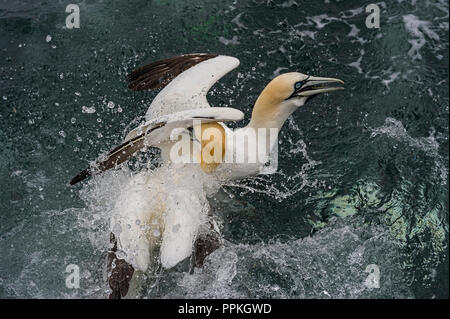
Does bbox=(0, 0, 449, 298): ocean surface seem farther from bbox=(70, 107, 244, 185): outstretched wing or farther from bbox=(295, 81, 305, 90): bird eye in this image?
bbox=(295, 81, 305, 90): bird eye

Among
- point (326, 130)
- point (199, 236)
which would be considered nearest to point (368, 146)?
point (326, 130)

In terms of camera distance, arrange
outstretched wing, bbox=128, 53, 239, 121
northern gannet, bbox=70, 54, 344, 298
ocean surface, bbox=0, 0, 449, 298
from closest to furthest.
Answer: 1. northern gannet, bbox=70, 54, 344, 298
2. ocean surface, bbox=0, 0, 449, 298
3. outstretched wing, bbox=128, 53, 239, 121

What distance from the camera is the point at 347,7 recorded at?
7.39 meters

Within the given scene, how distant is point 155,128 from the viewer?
489 centimetres

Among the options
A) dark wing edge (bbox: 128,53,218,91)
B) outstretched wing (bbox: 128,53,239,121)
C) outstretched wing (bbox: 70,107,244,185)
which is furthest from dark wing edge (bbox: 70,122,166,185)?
dark wing edge (bbox: 128,53,218,91)

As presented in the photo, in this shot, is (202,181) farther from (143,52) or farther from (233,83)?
(143,52)

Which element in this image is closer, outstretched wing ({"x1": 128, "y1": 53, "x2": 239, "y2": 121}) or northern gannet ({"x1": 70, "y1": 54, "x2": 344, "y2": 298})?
northern gannet ({"x1": 70, "y1": 54, "x2": 344, "y2": 298})

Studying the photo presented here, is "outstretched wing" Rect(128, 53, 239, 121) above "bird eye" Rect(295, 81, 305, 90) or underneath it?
underneath

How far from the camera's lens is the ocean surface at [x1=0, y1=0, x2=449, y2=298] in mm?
5254

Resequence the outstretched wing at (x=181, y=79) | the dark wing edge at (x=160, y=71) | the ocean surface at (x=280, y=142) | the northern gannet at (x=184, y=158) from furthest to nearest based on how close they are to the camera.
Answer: the dark wing edge at (x=160, y=71)
the outstretched wing at (x=181, y=79)
the ocean surface at (x=280, y=142)
the northern gannet at (x=184, y=158)

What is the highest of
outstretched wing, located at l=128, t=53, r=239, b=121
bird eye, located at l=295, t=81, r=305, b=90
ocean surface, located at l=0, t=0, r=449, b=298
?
bird eye, located at l=295, t=81, r=305, b=90

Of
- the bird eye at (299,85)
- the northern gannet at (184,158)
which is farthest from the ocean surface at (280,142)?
the bird eye at (299,85)

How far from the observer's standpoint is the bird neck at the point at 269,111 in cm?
538

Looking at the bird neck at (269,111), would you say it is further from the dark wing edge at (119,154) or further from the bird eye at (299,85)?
the dark wing edge at (119,154)
